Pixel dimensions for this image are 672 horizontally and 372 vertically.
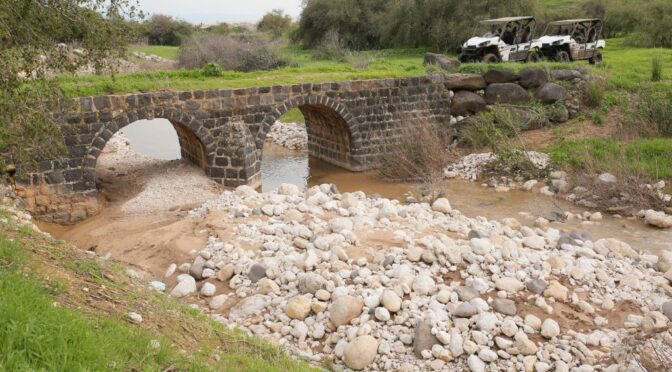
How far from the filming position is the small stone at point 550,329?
6507 millimetres

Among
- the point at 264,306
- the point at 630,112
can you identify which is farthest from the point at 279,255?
the point at 630,112

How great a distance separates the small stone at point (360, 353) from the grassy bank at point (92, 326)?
1.00m

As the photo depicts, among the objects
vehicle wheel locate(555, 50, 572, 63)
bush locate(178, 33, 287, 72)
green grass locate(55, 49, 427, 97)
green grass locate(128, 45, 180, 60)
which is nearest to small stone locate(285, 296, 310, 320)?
green grass locate(55, 49, 427, 97)

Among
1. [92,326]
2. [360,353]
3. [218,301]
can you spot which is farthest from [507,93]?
[92,326]

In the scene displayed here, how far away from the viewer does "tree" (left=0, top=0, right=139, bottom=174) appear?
19.5ft

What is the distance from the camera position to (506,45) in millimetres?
20250

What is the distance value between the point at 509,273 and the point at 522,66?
38.8ft

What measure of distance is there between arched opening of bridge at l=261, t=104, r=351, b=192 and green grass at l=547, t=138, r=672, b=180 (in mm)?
5886

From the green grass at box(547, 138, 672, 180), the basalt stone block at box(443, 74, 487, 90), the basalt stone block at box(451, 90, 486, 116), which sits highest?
the basalt stone block at box(443, 74, 487, 90)

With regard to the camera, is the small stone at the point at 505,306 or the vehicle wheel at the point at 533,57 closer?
the small stone at the point at 505,306

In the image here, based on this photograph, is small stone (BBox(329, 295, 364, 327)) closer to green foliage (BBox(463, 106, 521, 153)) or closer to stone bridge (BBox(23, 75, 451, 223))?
stone bridge (BBox(23, 75, 451, 223))

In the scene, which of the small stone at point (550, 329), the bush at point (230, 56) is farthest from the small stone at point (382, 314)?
the bush at point (230, 56)

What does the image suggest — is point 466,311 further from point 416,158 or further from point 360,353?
point 416,158

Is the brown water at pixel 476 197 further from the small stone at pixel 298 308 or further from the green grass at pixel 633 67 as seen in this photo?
the small stone at pixel 298 308
